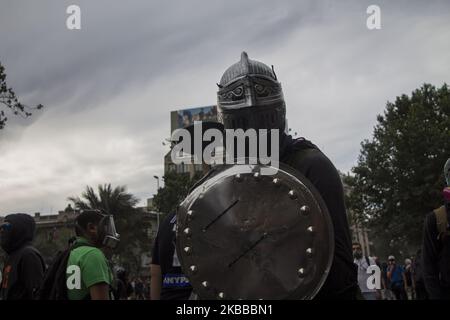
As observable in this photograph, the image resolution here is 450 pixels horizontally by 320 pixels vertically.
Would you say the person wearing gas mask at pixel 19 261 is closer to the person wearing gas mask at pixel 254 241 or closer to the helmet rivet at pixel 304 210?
the person wearing gas mask at pixel 254 241

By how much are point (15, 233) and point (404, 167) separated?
983 inches

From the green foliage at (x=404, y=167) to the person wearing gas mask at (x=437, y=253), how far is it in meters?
22.7

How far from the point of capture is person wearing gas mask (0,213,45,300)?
172 inches

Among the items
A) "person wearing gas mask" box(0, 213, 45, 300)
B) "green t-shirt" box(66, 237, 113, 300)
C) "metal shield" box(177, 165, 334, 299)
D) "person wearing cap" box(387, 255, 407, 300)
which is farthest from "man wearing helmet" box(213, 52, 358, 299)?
"person wearing cap" box(387, 255, 407, 300)

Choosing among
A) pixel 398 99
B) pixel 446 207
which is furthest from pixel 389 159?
pixel 446 207

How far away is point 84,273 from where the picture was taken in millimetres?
3357

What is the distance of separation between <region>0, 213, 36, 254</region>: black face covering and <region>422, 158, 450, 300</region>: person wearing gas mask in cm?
362

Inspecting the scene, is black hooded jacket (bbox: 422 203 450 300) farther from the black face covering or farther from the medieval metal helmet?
the black face covering

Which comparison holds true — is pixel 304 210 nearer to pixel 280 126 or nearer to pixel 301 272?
pixel 301 272

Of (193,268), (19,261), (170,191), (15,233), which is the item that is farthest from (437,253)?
(170,191)

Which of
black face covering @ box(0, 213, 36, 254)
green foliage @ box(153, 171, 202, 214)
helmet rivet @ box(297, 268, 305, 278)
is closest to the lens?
helmet rivet @ box(297, 268, 305, 278)

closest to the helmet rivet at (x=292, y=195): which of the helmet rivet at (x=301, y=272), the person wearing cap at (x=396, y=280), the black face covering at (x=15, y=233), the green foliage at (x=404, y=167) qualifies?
the helmet rivet at (x=301, y=272)
